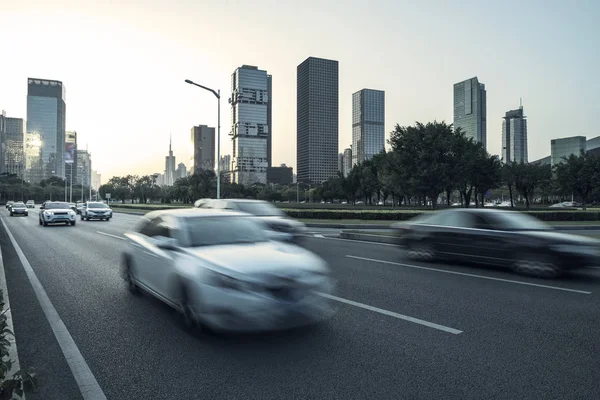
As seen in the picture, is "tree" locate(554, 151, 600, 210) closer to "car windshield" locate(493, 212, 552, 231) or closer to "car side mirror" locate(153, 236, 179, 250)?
"car windshield" locate(493, 212, 552, 231)

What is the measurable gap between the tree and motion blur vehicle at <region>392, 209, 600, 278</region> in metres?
46.8

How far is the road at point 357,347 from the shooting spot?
3.61 m

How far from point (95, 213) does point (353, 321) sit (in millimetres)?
28314

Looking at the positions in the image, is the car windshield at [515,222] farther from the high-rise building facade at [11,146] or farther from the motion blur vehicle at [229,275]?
the high-rise building facade at [11,146]

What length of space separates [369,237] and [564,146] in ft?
589

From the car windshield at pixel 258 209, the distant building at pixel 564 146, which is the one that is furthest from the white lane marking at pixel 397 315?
the distant building at pixel 564 146

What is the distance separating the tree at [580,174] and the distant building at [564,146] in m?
121

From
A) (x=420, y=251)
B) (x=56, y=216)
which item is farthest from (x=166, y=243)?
(x=56, y=216)

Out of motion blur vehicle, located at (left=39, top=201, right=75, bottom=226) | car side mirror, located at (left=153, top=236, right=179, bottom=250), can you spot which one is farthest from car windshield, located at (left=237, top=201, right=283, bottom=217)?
motion blur vehicle, located at (left=39, top=201, right=75, bottom=226)

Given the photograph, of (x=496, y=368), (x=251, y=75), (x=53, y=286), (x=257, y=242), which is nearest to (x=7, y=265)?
(x=53, y=286)

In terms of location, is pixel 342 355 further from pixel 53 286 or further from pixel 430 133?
pixel 430 133

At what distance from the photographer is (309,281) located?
16.2 ft

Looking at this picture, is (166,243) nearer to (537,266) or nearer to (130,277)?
(130,277)

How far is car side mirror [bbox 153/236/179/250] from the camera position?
5664 mm
